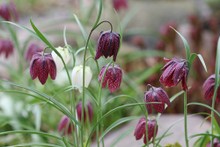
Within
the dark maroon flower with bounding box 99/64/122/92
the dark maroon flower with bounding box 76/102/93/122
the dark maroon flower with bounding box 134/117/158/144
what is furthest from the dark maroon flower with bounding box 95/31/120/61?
the dark maroon flower with bounding box 76/102/93/122

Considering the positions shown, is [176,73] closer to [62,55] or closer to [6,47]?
[62,55]

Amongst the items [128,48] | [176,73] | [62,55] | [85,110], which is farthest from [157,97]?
[128,48]

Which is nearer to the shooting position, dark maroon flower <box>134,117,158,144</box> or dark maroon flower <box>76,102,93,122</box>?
dark maroon flower <box>134,117,158,144</box>

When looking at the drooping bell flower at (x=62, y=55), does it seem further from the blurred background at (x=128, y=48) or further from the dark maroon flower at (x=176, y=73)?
the dark maroon flower at (x=176, y=73)

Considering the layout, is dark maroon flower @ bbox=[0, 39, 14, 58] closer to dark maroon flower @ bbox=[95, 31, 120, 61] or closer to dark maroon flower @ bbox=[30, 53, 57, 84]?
dark maroon flower @ bbox=[30, 53, 57, 84]

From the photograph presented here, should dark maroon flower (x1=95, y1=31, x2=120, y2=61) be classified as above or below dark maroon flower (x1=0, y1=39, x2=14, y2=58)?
below

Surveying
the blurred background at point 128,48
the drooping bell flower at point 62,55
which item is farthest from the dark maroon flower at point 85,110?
the drooping bell flower at point 62,55

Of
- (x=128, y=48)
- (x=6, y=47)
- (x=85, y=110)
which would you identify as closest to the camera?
(x=85, y=110)
